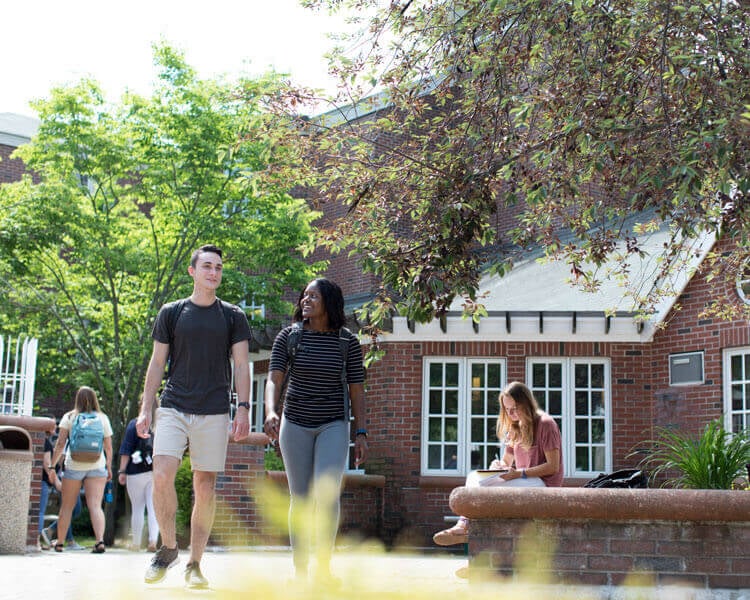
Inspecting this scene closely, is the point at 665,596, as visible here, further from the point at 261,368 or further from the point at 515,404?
the point at 261,368

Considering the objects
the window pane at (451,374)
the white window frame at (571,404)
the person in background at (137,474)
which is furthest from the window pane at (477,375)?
the person in background at (137,474)

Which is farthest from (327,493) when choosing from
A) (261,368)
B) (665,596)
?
(261,368)

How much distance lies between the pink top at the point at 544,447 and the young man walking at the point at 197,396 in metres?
2.35

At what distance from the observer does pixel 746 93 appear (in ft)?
22.4

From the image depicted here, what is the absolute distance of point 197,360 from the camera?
6422 millimetres

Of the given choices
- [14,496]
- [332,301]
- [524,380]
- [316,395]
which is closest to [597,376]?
[524,380]

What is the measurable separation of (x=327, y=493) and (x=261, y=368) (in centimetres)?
1851

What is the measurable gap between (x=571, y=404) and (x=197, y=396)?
10259 mm

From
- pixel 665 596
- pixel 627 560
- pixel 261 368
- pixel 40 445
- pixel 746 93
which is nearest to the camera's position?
pixel 665 596

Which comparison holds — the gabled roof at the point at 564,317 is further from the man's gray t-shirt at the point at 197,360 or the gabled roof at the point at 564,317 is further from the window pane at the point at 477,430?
the man's gray t-shirt at the point at 197,360

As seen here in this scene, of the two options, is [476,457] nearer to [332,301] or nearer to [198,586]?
[332,301]

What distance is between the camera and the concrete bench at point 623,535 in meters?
6.26

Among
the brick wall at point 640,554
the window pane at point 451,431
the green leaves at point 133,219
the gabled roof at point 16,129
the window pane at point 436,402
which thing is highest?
the gabled roof at point 16,129

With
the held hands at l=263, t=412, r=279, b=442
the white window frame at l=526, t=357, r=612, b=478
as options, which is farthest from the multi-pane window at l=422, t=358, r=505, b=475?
the held hands at l=263, t=412, r=279, b=442
